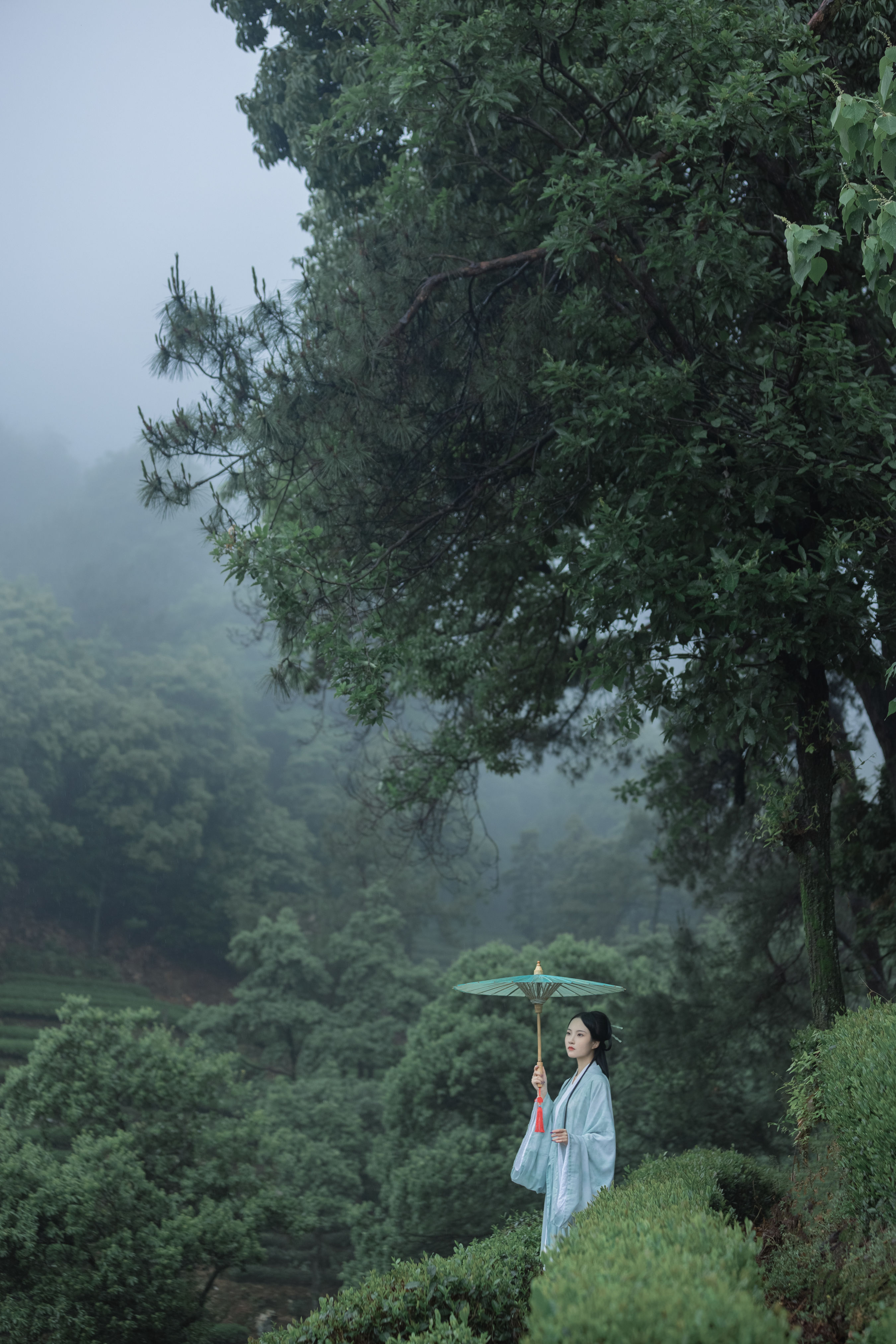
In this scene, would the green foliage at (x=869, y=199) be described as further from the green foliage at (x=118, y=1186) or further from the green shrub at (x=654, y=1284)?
the green foliage at (x=118, y=1186)

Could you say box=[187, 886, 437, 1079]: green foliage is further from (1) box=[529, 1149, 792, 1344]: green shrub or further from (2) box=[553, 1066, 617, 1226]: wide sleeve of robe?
(1) box=[529, 1149, 792, 1344]: green shrub

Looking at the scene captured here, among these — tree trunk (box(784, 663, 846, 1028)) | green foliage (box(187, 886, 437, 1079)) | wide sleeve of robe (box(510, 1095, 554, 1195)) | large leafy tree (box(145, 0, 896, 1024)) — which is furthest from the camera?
green foliage (box(187, 886, 437, 1079))

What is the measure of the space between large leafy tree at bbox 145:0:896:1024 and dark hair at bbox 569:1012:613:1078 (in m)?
1.80

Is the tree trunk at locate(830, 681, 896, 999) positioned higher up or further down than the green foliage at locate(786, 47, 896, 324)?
further down

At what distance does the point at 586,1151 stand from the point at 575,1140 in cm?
7

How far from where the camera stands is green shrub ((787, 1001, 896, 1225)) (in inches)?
148

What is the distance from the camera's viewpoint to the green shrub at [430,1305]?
360 centimetres

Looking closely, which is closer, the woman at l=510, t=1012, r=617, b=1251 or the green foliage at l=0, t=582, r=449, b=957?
the woman at l=510, t=1012, r=617, b=1251

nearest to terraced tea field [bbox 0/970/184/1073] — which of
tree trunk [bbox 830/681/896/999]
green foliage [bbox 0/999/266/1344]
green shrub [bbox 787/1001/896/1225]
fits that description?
green foliage [bbox 0/999/266/1344]

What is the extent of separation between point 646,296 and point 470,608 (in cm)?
358

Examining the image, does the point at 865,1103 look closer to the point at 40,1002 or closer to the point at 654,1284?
the point at 654,1284

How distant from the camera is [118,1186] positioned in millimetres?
9297

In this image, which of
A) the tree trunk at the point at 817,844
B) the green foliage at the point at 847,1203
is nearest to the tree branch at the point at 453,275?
the tree trunk at the point at 817,844

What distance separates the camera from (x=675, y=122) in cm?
530
